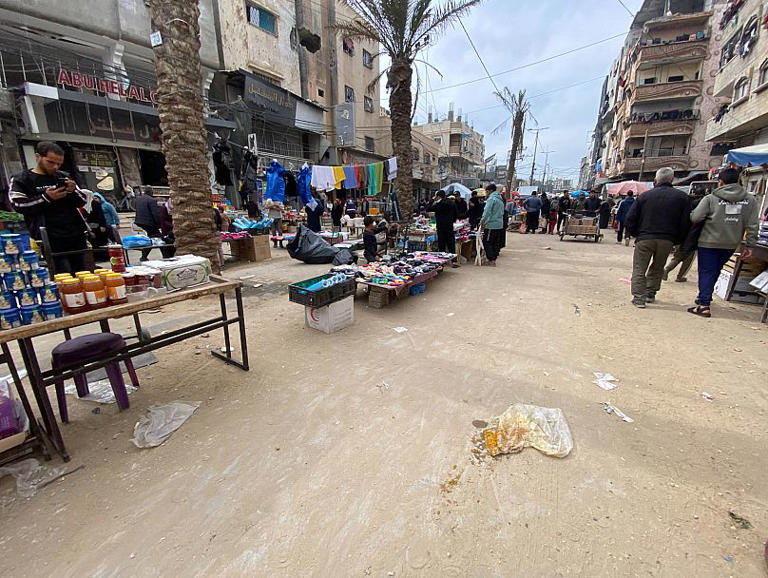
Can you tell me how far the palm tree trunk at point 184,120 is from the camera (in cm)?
530

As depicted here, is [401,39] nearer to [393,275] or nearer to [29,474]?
[393,275]

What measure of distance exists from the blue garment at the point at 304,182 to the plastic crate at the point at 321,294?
28.0 ft

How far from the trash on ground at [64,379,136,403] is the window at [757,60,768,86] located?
20538mm

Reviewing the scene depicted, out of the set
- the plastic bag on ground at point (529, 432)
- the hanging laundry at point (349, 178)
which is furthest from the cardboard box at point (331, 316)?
the hanging laundry at point (349, 178)

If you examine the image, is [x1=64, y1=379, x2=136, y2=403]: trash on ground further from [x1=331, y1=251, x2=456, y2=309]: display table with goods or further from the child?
the child

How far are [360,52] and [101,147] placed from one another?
63.7 ft

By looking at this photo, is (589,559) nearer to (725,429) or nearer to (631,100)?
(725,429)

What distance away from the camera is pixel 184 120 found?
5484 mm

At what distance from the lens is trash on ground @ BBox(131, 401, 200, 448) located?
7.98 ft

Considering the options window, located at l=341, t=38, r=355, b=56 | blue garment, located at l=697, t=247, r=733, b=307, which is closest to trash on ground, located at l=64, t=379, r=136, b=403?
blue garment, located at l=697, t=247, r=733, b=307

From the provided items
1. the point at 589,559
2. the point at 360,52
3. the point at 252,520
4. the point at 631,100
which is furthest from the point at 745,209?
the point at 631,100

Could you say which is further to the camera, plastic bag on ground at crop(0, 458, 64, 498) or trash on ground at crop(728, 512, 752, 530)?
plastic bag on ground at crop(0, 458, 64, 498)

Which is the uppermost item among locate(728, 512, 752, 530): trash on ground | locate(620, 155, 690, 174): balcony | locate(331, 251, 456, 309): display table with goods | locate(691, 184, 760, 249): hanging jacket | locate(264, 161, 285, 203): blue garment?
locate(620, 155, 690, 174): balcony

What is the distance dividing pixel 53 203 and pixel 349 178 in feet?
37.2
